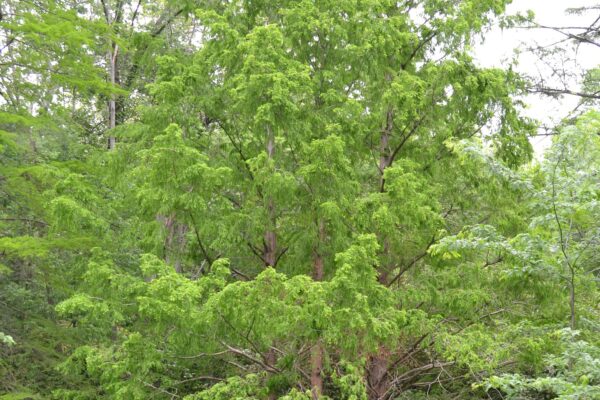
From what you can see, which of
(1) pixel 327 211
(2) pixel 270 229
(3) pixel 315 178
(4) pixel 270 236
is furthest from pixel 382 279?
(3) pixel 315 178

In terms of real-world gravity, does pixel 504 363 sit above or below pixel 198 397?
above

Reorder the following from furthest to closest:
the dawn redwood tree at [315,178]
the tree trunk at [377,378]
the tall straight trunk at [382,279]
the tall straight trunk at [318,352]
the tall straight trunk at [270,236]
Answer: the tree trunk at [377,378]
the tall straight trunk at [382,279]
the tall straight trunk at [270,236]
the tall straight trunk at [318,352]
the dawn redwood tree at [315,178]

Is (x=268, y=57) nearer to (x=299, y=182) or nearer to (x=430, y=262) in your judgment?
(x=299, y=182)

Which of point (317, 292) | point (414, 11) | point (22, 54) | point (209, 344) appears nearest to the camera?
point (317, 292)

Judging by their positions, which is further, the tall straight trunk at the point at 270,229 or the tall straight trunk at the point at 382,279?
the tall straight trunk at the point at 382,279

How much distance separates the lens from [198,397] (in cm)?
657

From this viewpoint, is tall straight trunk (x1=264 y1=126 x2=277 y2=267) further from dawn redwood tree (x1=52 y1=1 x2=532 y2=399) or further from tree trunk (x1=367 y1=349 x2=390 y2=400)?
tree trunk (x1=367 y1=349 x2=390 y2=400)

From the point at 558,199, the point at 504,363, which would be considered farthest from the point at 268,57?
the point at 504,363

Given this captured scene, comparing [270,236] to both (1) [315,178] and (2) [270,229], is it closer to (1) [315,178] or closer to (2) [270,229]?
(2) [270,229]

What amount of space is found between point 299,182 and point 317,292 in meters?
1.86

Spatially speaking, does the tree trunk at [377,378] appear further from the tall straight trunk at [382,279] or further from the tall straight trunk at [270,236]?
the tall straight trunk at [270,236]

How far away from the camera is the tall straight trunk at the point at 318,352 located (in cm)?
650

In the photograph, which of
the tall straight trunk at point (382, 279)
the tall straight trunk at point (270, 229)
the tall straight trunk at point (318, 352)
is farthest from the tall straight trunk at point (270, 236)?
the tall straight trunk at point (382, 279)

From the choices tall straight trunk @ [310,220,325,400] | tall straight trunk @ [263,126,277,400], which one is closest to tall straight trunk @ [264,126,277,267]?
tall straight trunk @ [263,126,277,400]
